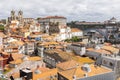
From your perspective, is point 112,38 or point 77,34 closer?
point 112,38

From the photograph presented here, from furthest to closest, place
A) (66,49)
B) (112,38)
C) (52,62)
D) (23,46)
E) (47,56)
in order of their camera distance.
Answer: (112,38) → (23,46) → (66,49) → (47,56) → (52,62)

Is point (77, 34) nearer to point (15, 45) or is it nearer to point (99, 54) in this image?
point (15, 45)

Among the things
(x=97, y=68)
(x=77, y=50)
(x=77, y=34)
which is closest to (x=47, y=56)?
(x=77, y=50)

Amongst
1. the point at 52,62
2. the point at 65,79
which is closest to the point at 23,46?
the point at 52,62

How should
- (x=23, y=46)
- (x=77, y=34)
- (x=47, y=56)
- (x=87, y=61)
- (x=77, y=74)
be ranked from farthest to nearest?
(x=77, y=34) → (x=23, y=46) → (x=47, y=56) → (x=87, y=61) → (x=77, y=74)

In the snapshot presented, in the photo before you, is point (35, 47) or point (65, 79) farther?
point (35, 47)

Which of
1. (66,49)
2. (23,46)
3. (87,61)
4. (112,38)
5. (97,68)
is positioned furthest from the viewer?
(112,38)

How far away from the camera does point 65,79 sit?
25703mm

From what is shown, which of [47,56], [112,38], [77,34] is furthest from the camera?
[77,34]

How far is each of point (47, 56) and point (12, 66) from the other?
871 cm

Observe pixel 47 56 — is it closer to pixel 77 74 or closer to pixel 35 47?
pixel 35 47

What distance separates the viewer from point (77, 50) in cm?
4384

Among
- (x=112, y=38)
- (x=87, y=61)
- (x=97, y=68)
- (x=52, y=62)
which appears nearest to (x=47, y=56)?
(x=52, y=62)

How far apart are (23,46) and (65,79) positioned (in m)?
27.9
